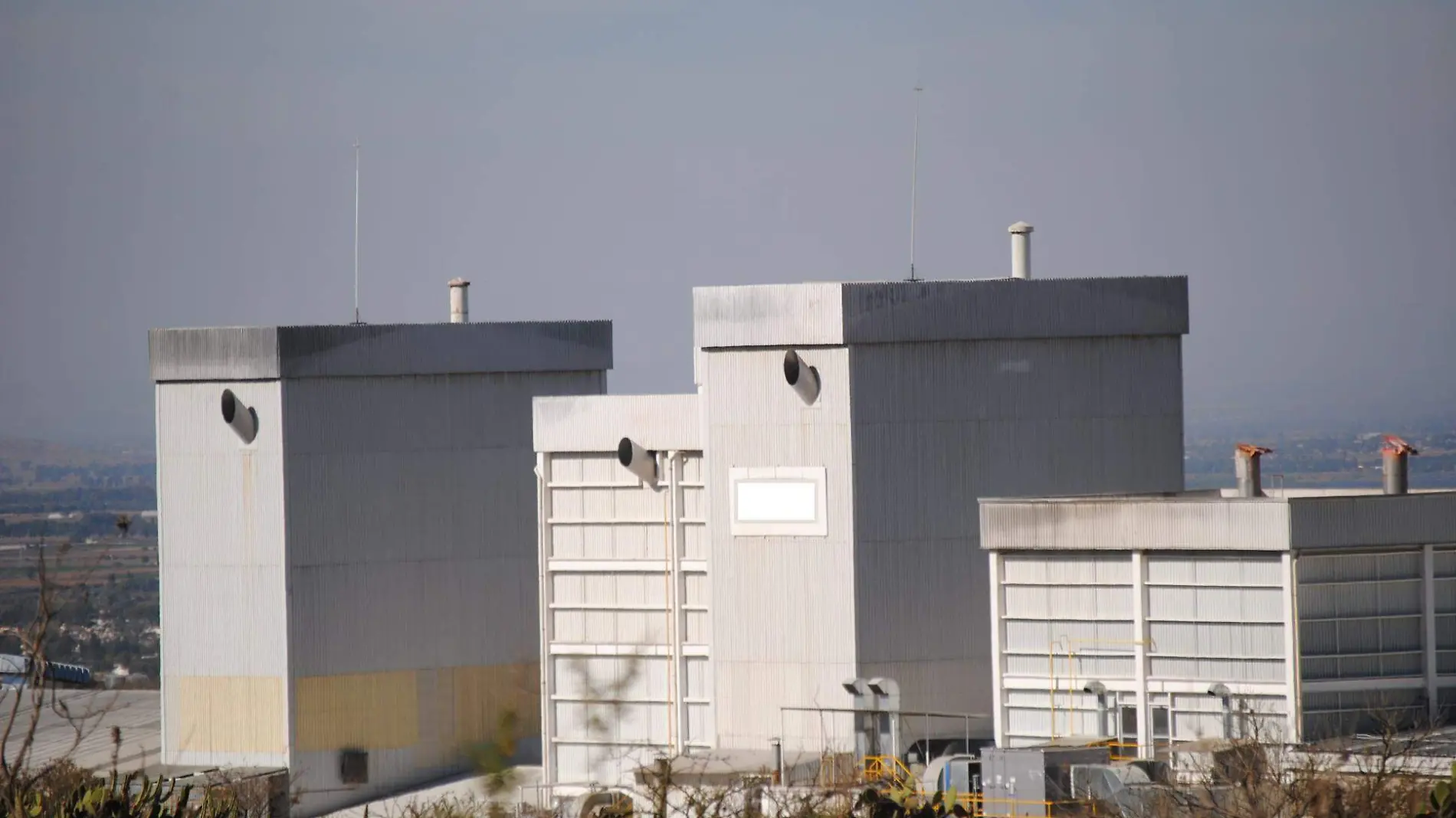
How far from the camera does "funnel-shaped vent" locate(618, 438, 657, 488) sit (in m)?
38.2

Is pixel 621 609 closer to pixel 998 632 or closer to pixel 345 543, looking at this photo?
pixel 345 543

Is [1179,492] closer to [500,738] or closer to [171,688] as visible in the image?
[171,688]

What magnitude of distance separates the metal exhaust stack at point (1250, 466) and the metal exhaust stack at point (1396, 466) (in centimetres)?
196

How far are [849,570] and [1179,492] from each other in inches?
225

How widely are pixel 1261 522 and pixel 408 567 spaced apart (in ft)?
67.0

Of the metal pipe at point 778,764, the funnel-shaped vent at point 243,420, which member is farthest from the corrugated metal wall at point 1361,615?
the funnel-shaped vent at point 243,420

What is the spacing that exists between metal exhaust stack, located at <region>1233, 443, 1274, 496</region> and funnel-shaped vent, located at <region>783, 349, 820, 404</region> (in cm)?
681

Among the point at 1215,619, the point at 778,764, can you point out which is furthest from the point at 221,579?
the point at 1215,619

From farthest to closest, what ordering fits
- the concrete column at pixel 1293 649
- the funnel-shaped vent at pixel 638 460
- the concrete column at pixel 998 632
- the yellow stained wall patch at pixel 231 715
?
the yellow stained wall patch at pixel 231 715
the funnel-shaped vent at pixel 638 460
the concrete column at pixel 998 632
the concrete column at pixel 1293 649

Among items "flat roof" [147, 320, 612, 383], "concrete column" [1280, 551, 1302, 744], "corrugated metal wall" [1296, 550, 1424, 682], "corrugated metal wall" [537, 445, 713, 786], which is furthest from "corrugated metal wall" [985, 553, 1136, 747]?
"flat roof" [147, 320, 612, 383]

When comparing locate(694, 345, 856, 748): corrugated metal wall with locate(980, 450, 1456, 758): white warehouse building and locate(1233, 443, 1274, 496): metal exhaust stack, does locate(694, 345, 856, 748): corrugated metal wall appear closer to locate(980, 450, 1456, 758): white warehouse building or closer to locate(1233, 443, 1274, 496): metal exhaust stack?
locate(980, 450, 1456, 758): white warehouse building

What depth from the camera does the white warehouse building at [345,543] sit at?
4388 centimetres

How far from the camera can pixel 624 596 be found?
39.8m

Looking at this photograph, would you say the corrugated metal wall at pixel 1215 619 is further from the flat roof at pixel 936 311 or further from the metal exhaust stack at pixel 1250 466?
the flat roof at pixel 936 311
